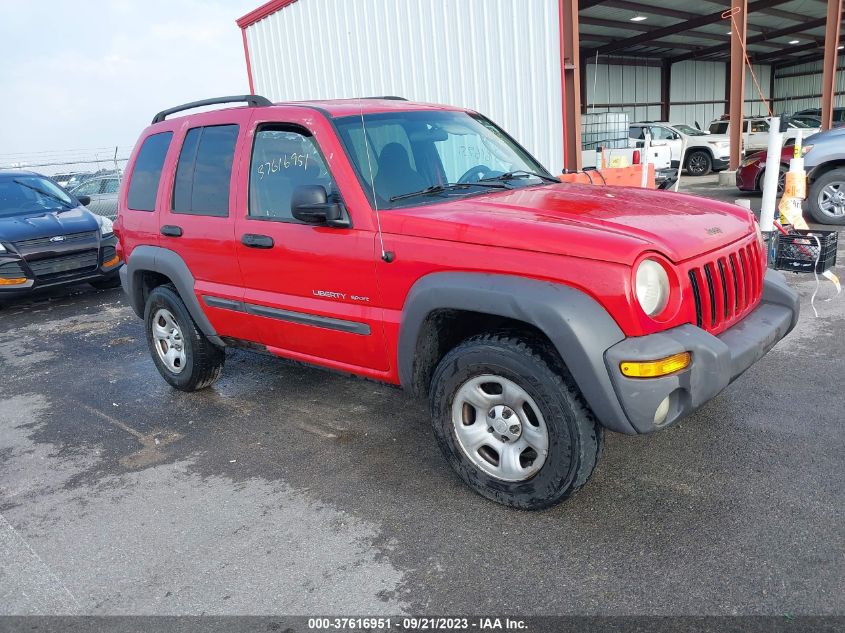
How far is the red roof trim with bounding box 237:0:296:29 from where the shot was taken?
14367 mm

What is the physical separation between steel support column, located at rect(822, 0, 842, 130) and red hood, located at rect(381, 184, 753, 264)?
13839 mm

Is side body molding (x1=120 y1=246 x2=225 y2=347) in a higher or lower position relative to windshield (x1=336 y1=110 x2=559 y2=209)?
lower

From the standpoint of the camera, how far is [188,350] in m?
4.70

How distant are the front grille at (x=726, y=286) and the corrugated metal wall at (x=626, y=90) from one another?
2689cm

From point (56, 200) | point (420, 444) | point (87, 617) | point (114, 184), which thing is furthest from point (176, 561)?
point (114, 184)

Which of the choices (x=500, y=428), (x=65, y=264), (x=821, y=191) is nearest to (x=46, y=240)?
(x=65, y=264)

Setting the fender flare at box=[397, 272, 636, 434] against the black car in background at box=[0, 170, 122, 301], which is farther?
the black car in background at box=[0, 170, 122, 301]

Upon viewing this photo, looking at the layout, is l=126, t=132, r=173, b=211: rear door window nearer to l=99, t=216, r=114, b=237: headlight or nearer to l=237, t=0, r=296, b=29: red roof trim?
l=99, t=216, r=114, b=237: headlight

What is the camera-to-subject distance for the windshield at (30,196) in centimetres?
876

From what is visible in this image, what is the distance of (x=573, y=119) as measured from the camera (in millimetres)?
10211

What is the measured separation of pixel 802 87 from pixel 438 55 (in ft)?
110

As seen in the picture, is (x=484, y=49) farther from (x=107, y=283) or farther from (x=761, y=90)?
(x=761, y=90)

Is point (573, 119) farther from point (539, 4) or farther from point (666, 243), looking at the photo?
point (666, 243)

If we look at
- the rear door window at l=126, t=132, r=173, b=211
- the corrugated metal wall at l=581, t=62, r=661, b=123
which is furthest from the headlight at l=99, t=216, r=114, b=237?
the corrugated metal wall at l=581, t=62, r=661, b=123
